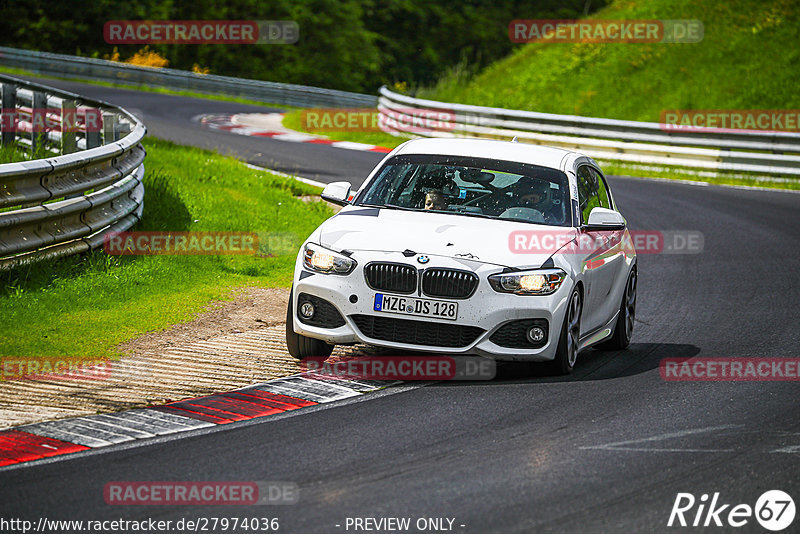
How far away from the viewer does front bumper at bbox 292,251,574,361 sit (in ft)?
27.0

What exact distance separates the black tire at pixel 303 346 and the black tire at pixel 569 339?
1.66m

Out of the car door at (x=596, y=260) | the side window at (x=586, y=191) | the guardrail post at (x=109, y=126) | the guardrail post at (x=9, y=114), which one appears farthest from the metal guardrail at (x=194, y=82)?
the car door at (x=596, y=260)

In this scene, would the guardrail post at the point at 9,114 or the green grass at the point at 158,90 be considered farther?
the green grass at the point at 158,90

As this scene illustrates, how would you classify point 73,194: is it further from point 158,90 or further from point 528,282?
point 158,90

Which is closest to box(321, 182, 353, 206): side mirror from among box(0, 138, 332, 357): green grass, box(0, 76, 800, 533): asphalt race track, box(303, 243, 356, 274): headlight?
box(303, 243, 356, 274): headlight

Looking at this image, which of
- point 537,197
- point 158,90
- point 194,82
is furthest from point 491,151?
point 194,82

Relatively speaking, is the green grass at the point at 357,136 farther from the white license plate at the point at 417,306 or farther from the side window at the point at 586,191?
the white license plate at the point at 417,306

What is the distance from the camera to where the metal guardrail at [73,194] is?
10.0 meters

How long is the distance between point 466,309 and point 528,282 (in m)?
0.47

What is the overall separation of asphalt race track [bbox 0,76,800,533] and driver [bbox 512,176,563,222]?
1200 mm

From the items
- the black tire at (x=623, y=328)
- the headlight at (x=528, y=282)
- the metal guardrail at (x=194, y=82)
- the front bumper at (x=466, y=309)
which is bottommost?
the metal guardrail at (x=194, y=82)

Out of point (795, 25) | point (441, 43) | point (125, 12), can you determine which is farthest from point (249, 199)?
point (441, 43)

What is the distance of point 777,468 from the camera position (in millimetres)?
6500

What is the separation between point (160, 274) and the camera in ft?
38.0
